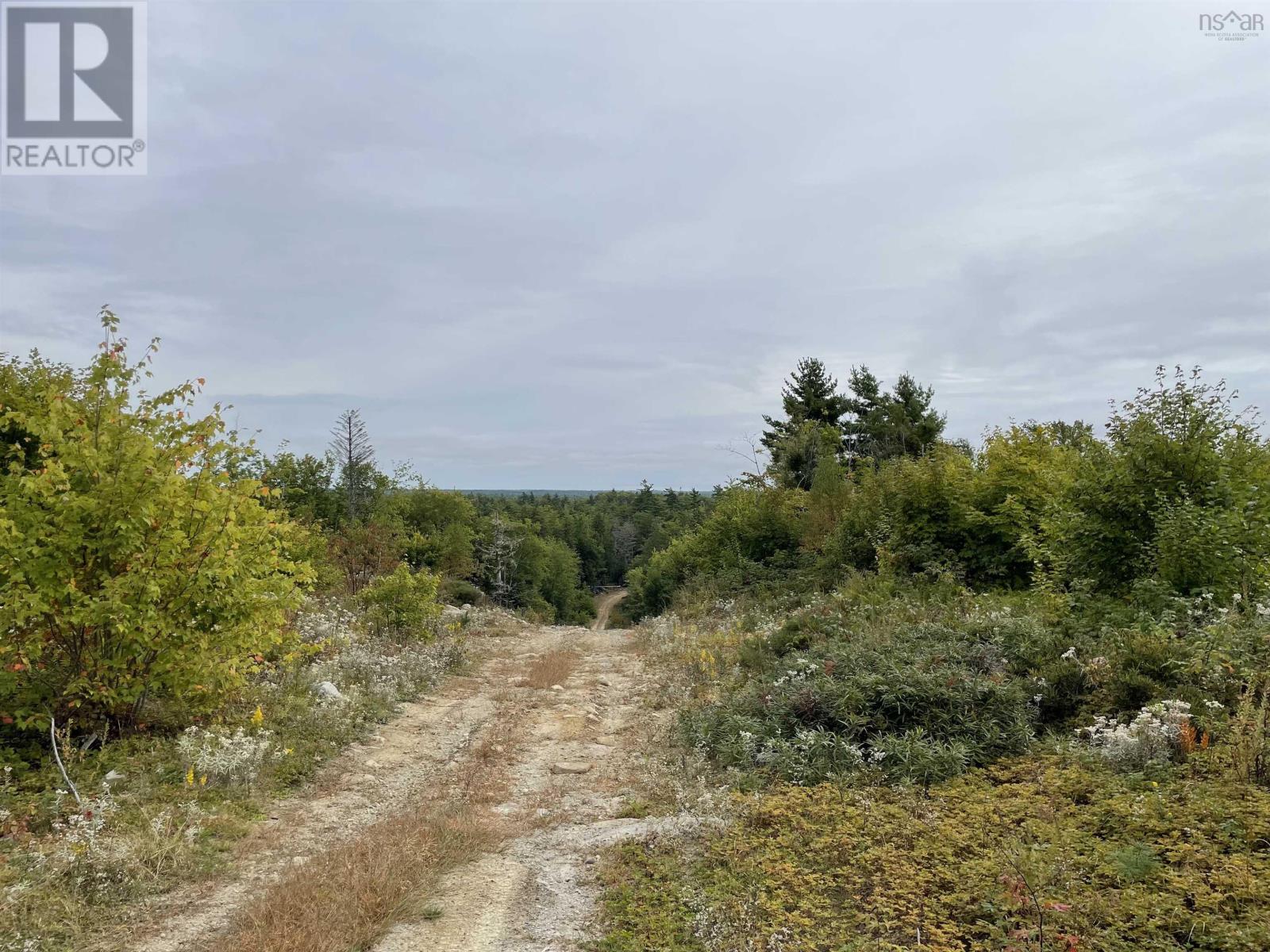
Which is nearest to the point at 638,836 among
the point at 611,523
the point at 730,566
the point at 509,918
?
the point at 509,918

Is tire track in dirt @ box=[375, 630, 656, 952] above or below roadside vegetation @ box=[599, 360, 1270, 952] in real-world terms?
below

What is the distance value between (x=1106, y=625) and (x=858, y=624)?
334 cm

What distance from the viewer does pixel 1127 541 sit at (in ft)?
30.0

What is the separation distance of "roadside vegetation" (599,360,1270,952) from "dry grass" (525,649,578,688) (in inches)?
70.1

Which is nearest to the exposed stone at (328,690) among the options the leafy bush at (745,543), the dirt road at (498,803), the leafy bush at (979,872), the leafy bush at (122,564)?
the dirt road at (498,803)

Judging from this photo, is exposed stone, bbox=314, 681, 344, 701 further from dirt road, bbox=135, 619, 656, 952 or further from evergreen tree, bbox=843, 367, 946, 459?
evergreen tree, bbox=843, 367, 946, 459

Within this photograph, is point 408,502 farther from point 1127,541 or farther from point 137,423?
point 1127,541

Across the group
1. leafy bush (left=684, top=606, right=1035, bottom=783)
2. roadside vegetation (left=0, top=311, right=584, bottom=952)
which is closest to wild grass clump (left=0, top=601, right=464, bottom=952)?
roadside vegetation (left=0, top=311, right=584, bottom=952)

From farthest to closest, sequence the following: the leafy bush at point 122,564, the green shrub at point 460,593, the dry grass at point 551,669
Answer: the green shrub at point 460,593 < the dry grass at point 551,669 < the leafy bush at point 122,564

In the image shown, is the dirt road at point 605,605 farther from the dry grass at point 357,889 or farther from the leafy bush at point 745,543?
the dry grass at point 357,889

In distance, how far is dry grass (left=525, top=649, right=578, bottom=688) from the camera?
1140 centimetres

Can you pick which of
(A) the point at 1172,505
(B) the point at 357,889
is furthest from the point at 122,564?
(A) the point at 1172,505

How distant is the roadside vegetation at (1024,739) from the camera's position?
3824 mm

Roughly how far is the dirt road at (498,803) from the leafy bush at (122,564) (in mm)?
1756
